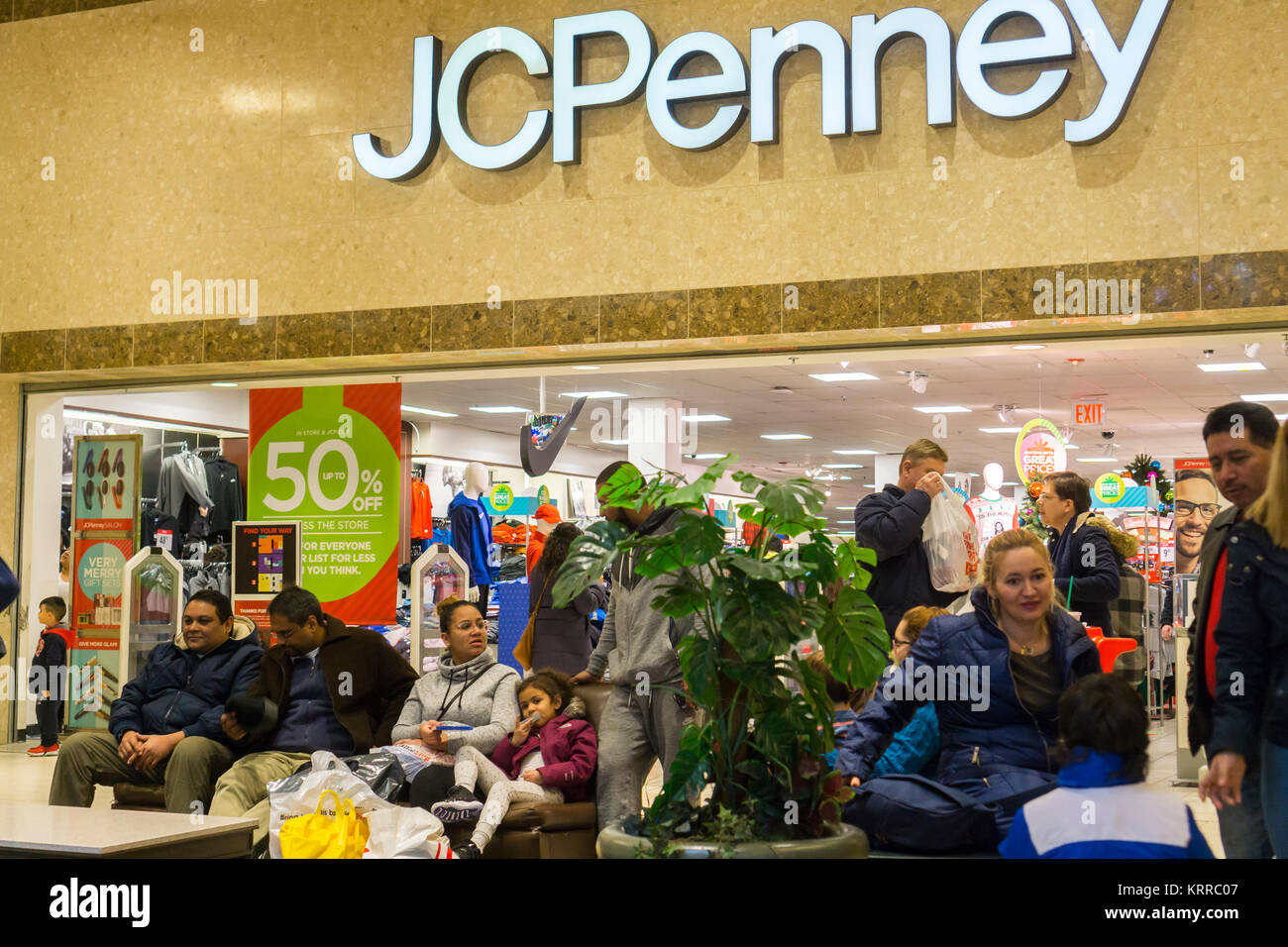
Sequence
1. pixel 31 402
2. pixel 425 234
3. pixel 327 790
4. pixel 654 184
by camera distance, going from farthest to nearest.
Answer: pixel 31 402 < pixel 425 234 < pixel 654 184 < pixel 327 790

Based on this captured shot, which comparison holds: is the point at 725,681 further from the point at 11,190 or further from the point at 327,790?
the point at 11,190

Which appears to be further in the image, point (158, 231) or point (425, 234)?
point (158, 231)

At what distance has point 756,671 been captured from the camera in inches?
122

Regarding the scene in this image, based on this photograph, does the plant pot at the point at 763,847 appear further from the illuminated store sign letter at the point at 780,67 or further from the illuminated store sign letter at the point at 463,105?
the illuminated store sign letter at the point at 463,105

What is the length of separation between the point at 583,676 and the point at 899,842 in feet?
6.37

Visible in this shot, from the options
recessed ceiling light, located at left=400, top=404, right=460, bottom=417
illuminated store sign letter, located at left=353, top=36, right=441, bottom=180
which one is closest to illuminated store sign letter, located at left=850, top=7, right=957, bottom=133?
illuminated store sign letter, located at left=353, top=36, right=441, bottom=180

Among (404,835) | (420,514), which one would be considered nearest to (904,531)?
(404,835)

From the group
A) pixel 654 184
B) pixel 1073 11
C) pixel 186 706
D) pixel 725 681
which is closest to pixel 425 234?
pixel 654 184

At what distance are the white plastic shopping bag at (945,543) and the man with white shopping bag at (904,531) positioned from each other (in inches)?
1.6

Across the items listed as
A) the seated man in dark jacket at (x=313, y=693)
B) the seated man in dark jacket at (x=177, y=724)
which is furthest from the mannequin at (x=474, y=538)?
the seated man in dark jacket at (x=313, y=693)

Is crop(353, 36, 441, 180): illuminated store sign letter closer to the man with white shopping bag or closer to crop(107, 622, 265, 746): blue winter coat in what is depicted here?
crop(107, 622, 265, 746): blue winter coat

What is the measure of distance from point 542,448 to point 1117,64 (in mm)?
4469

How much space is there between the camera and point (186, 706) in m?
5.49

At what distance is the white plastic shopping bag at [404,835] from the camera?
413 cm
